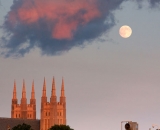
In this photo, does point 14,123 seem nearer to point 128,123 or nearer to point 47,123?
point 47,123

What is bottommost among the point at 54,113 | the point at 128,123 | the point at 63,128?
the point at 128,123

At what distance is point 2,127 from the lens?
198500 mm

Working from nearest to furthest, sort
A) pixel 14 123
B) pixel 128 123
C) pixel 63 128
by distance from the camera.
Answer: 1. pixel 128 123
2. pixel 63 128
3. pixel 14 123

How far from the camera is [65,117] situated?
656 feet

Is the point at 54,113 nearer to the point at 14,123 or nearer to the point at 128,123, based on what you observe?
the point at 14,123

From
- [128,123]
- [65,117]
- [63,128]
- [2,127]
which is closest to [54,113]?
[65,117]

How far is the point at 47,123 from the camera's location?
7835 inches

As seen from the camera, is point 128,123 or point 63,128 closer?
point 128,123

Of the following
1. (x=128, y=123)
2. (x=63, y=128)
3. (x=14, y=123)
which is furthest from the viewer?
(x=14, y=123)

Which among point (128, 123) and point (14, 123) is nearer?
point (128, 123)

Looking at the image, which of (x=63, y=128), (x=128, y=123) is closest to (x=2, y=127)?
(x=63, y=128)

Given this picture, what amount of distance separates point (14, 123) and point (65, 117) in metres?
17.9

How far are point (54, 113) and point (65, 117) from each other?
389 cm

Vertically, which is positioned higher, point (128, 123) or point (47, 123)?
point (47, 123)
